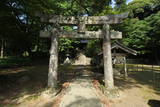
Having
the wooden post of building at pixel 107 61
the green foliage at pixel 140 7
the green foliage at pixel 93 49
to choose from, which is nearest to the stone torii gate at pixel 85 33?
the wooden post of building at pixel 107 61

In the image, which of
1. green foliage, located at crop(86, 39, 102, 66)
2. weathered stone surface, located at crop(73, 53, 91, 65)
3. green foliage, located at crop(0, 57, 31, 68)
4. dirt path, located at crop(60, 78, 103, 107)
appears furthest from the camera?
weathered stone surface, located at crop(73, 53, 91, 65)

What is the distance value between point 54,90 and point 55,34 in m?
3.07

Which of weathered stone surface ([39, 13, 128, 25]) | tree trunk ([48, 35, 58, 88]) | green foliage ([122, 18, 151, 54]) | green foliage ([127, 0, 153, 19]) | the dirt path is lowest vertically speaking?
the dirt path

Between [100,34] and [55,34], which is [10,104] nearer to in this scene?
[55,34]

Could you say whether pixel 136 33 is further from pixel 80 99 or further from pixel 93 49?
pixel 80 99

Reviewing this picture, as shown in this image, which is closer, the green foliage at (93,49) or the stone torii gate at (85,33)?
the stone torii gate at (85,33)

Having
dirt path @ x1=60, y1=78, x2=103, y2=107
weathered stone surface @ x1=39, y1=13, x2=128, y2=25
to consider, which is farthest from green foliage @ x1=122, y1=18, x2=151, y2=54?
dirt path @ x1=60, y1=78, x2=103, y2=107

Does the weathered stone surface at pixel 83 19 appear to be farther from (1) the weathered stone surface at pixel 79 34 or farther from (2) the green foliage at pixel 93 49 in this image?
(2) the green foliage at pixel 93 49

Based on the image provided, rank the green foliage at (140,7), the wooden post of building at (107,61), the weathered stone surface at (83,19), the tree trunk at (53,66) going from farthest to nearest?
1. the green foliage at (140,7)
2. the weathered stone surface at (83,19)
3. the wooden post of building at (107,61)
4. the tree trunk at (53,66)

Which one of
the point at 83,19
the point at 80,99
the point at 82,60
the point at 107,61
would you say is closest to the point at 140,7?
the point at 82,60

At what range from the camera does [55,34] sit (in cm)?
697

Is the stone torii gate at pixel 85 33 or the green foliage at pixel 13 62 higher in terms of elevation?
the stone torii gate at pixel 85 33

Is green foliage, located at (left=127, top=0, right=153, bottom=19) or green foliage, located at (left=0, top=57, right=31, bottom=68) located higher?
green foliage, located at (left=127, top=0, right=153, bottom=19)

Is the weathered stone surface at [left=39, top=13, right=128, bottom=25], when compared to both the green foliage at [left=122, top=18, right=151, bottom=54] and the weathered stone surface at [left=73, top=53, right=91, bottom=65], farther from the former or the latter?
the weathered stone surface at [left=73, top=53, right=91, bottom=65]
